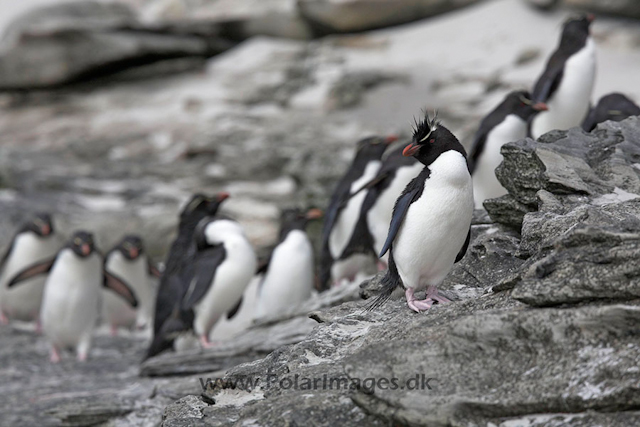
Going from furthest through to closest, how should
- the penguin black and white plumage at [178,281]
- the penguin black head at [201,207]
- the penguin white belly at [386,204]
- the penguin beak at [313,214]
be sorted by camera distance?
the penguin black head at [201,207] < the penguin beak at [313,214] < the penguin black and white plumage at [178,281] < the penguin white belly at [386,204]

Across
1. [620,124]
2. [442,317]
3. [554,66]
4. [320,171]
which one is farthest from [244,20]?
[442,317]

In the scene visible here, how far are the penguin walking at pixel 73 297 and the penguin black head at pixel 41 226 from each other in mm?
1267

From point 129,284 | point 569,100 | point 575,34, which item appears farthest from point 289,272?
point 575,34

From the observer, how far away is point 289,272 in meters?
7.24

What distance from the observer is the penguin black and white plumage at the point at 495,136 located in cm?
586

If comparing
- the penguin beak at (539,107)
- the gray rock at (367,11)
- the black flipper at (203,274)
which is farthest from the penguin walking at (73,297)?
the gray rock at (367,11)

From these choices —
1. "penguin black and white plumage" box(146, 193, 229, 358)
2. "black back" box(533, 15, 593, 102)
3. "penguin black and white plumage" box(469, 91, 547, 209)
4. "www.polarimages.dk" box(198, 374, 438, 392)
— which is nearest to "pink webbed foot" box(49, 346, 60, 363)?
"penguin black and white plumage" box(146, 193, 229, 358)

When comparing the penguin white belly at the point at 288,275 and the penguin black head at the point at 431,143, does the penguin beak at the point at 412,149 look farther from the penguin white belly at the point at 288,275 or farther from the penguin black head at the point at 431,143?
the penguin white belly at the point at 288,275

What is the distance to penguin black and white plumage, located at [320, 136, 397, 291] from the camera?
6941mm

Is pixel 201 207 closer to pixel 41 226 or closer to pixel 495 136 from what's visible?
pixel 41 226

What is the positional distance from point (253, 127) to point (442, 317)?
11.2 metres

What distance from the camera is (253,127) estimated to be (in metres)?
14.0

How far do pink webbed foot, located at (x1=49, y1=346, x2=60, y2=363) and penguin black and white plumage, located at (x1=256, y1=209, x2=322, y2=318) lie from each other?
1868 millimetres

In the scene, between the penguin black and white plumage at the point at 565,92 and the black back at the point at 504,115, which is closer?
the black back at the point at 504,115
